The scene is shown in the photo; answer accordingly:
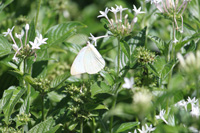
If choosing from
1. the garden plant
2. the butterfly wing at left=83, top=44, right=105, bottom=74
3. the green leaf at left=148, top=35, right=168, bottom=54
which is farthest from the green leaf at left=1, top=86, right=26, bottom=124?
the green leaf at left=148, top=35, right=168, bottom=54

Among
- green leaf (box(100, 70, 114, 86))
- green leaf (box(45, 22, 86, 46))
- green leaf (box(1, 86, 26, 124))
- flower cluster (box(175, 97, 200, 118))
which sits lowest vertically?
flower cluster (box(175, 97, 200, 118))

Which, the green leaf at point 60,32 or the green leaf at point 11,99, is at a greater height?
the green leaf at point 60,32

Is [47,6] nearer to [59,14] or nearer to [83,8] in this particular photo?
[59,14]

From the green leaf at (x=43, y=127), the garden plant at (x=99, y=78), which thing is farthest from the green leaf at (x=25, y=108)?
the green leaf at (x=43, y=127)

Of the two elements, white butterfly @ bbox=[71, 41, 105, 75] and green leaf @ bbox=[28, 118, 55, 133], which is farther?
white butterfly @ bbox=[71, 41, 105, 75]

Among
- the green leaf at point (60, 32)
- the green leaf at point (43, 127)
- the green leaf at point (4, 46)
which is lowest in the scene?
the green leaf at point (43, 127)

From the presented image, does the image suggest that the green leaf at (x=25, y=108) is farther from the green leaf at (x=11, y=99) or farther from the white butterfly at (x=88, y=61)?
the white butterfly at (x=88, y=61)

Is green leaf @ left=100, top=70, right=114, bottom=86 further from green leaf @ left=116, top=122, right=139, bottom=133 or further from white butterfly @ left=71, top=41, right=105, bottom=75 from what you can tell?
green leaf @ left=116, top=122, right=139, bottom=133

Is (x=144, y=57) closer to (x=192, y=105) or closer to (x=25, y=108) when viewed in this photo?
(x=192, y=105)
